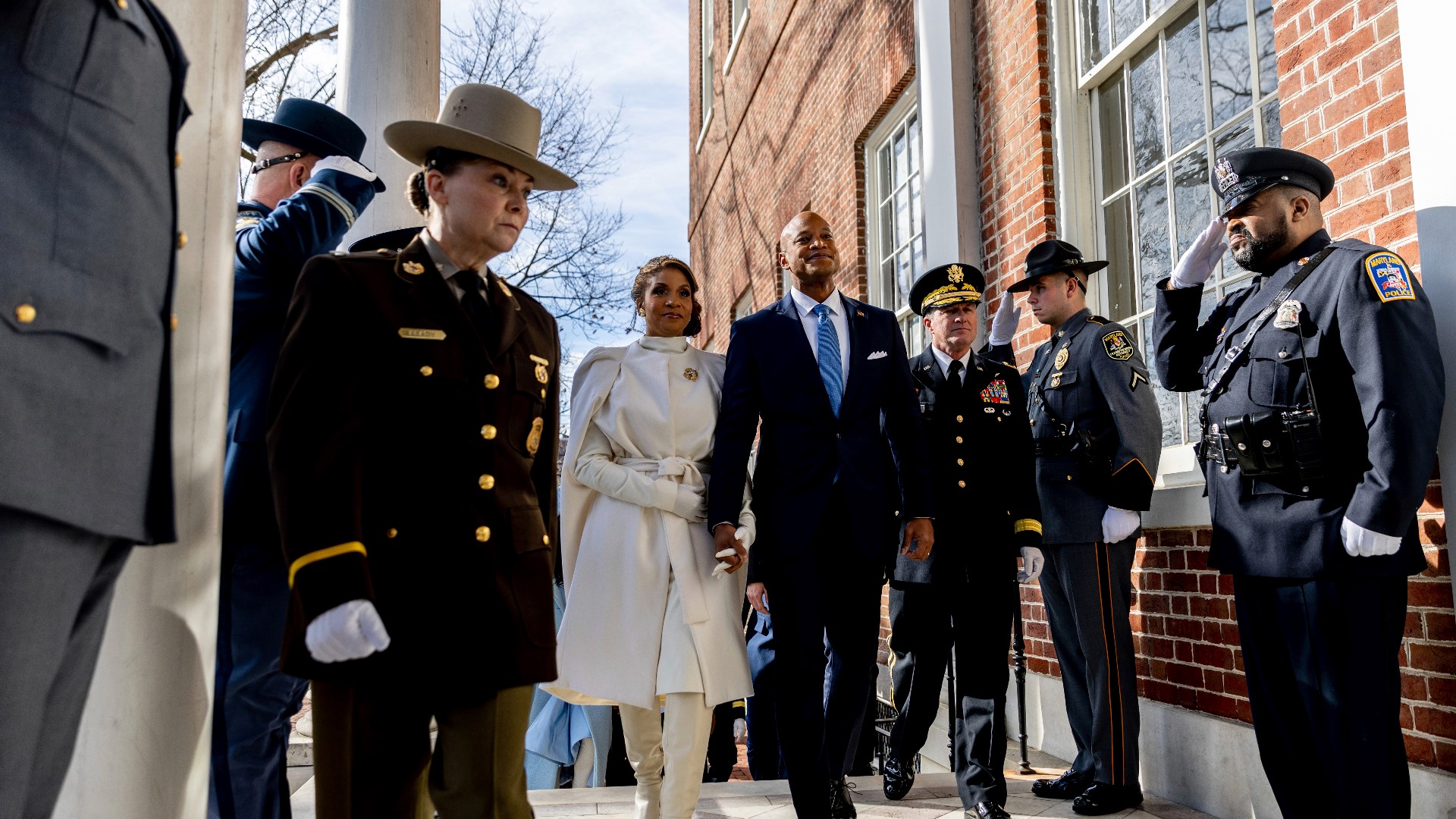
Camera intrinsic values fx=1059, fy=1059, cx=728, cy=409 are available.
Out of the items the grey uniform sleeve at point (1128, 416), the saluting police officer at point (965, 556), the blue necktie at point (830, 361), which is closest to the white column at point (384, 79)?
the blue necktie at point (830, 361)

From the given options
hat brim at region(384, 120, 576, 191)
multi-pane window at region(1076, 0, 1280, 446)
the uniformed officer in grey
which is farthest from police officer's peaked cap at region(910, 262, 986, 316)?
hat brim at region(384, 120, 576, 191)

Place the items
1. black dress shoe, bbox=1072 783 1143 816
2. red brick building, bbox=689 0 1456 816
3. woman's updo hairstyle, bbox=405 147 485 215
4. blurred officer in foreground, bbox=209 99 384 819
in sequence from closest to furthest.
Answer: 1. woman's updo hairstyle, bbox=405 147 485 215
2. blurred officer in foreground, bbox=209 99 384 819
3. red brick building, bbox=689 0 1456 816
4. black dress shoe, bbox=1072 783 1143 816

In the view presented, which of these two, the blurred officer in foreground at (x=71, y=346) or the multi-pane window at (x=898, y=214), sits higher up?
the multi-pane window at (x=898, y=214)

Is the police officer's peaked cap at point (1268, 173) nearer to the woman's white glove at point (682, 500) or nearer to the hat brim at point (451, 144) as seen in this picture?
the woman's white glove at point (682, 500)

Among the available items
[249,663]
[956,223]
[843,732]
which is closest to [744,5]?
[956,223]

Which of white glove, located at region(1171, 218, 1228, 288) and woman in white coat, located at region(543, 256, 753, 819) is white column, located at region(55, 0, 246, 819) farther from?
white glove, located at region(1171, 218, 1228, 288)

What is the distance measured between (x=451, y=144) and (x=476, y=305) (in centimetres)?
38

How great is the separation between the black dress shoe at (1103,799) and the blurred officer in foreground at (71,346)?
336 centimetres

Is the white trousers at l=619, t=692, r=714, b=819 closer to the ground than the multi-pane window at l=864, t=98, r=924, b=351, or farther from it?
closer to the ground

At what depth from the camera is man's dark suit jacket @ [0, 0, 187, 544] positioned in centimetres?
122

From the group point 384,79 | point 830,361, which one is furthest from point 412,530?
point 384,79

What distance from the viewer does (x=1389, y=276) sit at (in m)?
2.81

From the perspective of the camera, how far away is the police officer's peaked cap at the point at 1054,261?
441cm

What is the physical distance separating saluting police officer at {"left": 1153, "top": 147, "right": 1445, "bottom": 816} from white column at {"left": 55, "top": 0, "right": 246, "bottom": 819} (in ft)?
8.60
